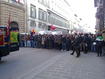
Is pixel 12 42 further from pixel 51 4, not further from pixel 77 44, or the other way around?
pixel 51 4

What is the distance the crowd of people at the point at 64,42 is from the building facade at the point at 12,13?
13.5ft

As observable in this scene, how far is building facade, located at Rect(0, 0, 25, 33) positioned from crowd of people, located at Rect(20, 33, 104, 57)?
412cm

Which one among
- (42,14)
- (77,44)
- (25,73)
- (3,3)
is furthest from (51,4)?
(25,73)

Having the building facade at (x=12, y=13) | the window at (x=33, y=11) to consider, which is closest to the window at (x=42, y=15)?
the window at (x=33, y=11)

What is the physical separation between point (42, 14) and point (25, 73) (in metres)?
43.7

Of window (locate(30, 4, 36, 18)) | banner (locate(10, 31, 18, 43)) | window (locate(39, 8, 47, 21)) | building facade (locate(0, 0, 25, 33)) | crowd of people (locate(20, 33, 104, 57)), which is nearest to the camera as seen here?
banner (locate(10, 31, 18, 43))

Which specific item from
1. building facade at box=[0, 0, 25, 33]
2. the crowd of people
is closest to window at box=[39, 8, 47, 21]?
building facade at box=[0, 0, 25, 33]

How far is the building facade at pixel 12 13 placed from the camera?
Result: 30.9 m

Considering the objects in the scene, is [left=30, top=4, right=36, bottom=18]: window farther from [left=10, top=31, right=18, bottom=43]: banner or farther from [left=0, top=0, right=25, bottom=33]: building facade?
[left=10, top=31, right=18, bottom=43]: banner

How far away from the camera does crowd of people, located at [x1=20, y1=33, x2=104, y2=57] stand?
62.5 ft

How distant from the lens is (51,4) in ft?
211

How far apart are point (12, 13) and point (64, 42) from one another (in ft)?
43.5

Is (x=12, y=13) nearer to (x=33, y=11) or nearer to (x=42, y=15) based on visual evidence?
(x=33, y=11)

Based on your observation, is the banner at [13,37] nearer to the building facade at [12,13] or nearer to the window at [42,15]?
the building facade at [12,13]
